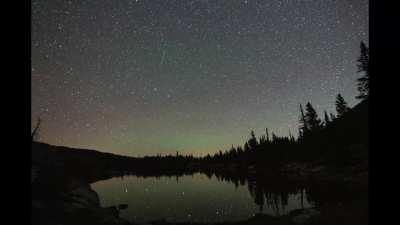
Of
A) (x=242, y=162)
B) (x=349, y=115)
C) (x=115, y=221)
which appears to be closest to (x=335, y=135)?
(x=349, y=115)

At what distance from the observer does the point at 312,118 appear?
219 feet

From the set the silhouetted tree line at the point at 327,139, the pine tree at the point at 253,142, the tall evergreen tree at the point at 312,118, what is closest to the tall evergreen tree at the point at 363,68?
the silhouetted tree line at the point at 327,139

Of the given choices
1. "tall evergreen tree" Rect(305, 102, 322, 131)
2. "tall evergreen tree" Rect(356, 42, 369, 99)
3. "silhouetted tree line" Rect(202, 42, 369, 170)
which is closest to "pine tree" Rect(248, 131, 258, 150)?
"silhouetted tree line" Rect(202, 42, 369, 170)

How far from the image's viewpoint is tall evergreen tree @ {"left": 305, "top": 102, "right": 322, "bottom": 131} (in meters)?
65.8

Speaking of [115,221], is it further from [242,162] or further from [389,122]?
[242,162]

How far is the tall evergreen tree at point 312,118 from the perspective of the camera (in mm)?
65750

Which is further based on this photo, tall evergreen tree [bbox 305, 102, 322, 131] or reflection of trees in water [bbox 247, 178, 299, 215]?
tall evergreen tree [bbox 305, 102, 322, 131]

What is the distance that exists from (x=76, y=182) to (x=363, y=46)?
51620mm

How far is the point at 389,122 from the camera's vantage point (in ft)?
5.06

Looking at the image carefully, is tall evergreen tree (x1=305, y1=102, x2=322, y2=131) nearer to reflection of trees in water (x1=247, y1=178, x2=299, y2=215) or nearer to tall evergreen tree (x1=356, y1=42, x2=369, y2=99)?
tall evergreen tree (x1=356, y1=42, x2=369, y2=99)

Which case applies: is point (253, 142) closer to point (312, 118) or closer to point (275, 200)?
point (312, 118)

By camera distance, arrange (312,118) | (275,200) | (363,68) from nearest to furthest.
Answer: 1. (275,200)
2. (363,68)
3. (312,118)

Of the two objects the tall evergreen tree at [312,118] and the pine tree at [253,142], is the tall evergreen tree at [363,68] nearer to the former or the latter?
the tall evergreen tree at [312,118]

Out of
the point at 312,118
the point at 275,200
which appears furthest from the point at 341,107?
the point at 275,200
